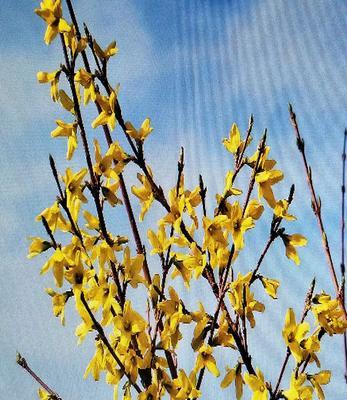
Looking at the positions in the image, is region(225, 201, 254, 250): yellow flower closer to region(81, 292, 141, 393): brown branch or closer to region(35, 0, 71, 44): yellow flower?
region(81, 292, 141, 393): brown branch

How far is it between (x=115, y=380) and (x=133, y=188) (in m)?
0.48

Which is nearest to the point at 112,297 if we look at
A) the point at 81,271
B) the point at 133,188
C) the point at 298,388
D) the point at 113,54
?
the point at 81,271

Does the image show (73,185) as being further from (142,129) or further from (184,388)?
(184,388)

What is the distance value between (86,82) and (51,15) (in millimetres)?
195

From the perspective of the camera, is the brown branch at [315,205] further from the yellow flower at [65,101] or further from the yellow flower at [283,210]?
the yellow flower at [65,101]

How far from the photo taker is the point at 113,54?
1440 mm

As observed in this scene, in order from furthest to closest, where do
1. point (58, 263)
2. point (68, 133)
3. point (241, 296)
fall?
point (68, 133), point (241, 296), point (58, 263)

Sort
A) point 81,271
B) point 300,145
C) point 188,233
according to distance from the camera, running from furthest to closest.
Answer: point 300,145 < point 188,233 < point 81,271

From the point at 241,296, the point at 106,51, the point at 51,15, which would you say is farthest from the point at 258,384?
the point at 51,15

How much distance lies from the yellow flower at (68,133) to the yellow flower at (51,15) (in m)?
0.24

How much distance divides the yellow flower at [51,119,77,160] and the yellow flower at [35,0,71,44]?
0.79ft

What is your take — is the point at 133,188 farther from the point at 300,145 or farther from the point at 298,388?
the point at 298,388

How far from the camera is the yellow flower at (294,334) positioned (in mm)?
1299

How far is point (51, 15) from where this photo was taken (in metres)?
1.42
